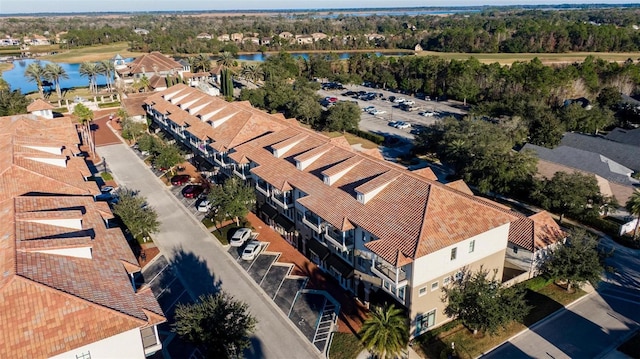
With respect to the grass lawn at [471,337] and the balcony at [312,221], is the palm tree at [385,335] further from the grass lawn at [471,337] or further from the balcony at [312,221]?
the balcony at [312,221]

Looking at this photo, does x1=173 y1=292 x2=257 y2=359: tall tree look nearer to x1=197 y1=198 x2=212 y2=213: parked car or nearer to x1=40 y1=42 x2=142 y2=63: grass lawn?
x1=197 y1=198 x2=212 y2=213: parked car

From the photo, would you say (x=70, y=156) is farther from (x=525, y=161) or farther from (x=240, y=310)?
(x=525, y=161)

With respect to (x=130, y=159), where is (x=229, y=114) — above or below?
above

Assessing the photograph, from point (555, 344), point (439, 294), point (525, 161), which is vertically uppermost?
point (525, 161)

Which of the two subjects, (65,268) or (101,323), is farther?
(65,268)

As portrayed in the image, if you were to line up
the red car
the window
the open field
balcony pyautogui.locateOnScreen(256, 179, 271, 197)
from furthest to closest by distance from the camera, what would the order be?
the open field, the red car, balcony pyautogui.locateOnScreen(256, 179, 271, 197), the window

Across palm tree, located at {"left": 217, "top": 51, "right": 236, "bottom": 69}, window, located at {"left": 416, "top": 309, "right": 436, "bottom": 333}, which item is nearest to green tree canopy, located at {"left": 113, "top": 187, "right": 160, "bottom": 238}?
window, located at {"left": 416, "top": 309, "right": 436, "bottom": 333}

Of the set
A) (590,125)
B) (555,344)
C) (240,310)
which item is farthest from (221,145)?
(590,125)
